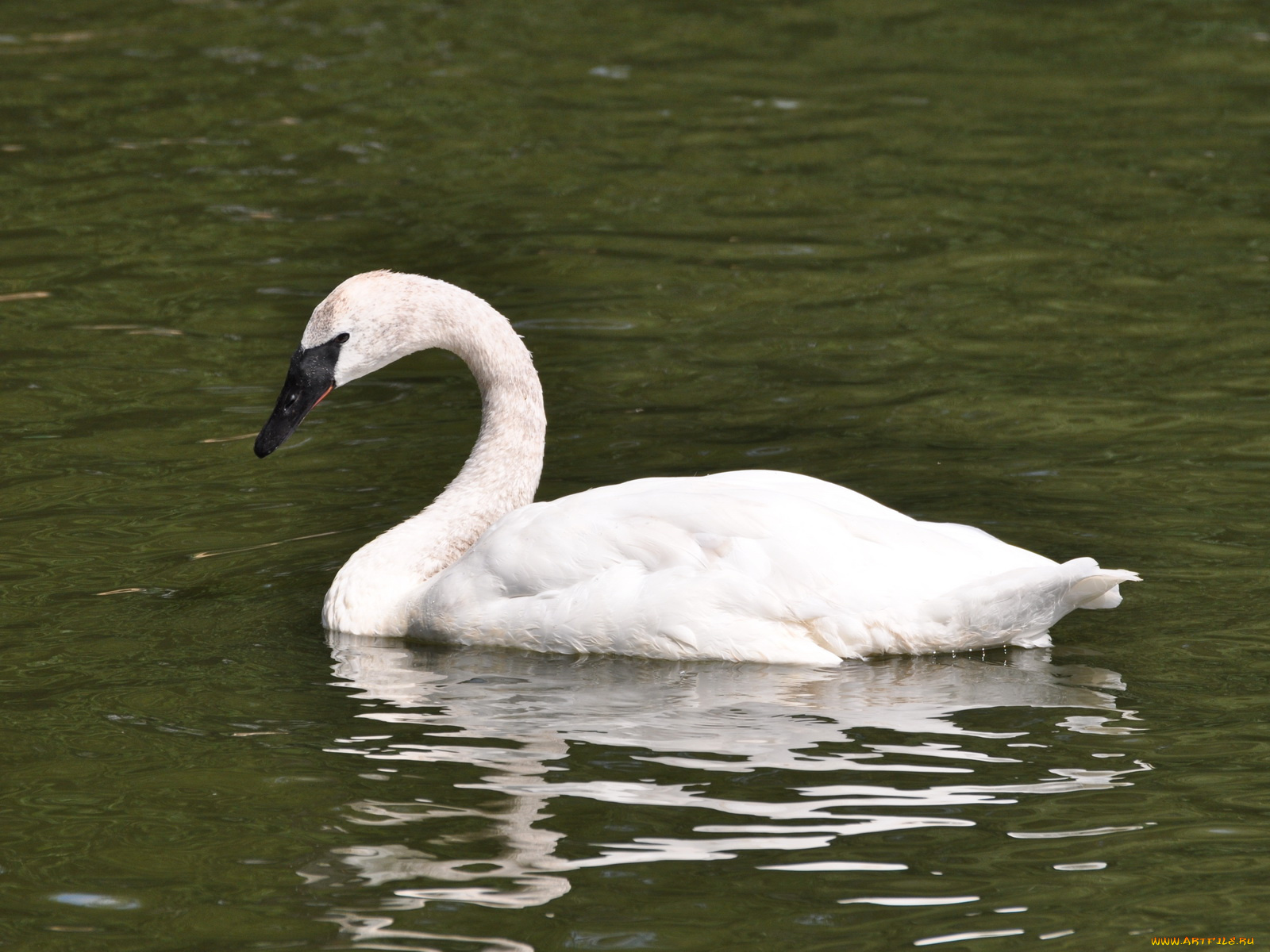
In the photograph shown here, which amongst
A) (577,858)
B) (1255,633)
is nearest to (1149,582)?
(1255,633)

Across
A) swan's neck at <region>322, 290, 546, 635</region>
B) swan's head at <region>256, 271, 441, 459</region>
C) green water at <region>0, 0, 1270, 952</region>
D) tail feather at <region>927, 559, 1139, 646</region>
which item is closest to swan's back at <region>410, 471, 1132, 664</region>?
tail feather at <region>927, 559, 1139, 646</region>

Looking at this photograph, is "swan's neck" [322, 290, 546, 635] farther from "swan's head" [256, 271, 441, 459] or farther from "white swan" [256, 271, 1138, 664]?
"white swan" [256, 271, 1138, 664]

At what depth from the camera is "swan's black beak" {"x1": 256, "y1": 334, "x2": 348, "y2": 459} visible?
7.98m

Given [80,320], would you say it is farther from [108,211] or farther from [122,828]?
[122,828]

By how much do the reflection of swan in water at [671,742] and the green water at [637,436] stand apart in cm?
2

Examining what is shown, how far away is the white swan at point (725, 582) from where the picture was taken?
22.8ft

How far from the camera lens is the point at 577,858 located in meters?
5.58

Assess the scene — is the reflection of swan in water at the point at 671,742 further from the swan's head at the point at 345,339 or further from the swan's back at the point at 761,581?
the swan's head at the point at 345,339

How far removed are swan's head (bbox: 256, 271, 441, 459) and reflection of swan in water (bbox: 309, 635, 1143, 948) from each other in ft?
3.29

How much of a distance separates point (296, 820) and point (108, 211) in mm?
8817

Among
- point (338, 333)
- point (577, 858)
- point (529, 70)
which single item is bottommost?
point (577, 858)

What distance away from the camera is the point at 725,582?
701 centimetres

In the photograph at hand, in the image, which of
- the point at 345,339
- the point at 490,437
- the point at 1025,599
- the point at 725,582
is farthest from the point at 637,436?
the point at 1025,599

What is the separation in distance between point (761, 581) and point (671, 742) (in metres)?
0.84
